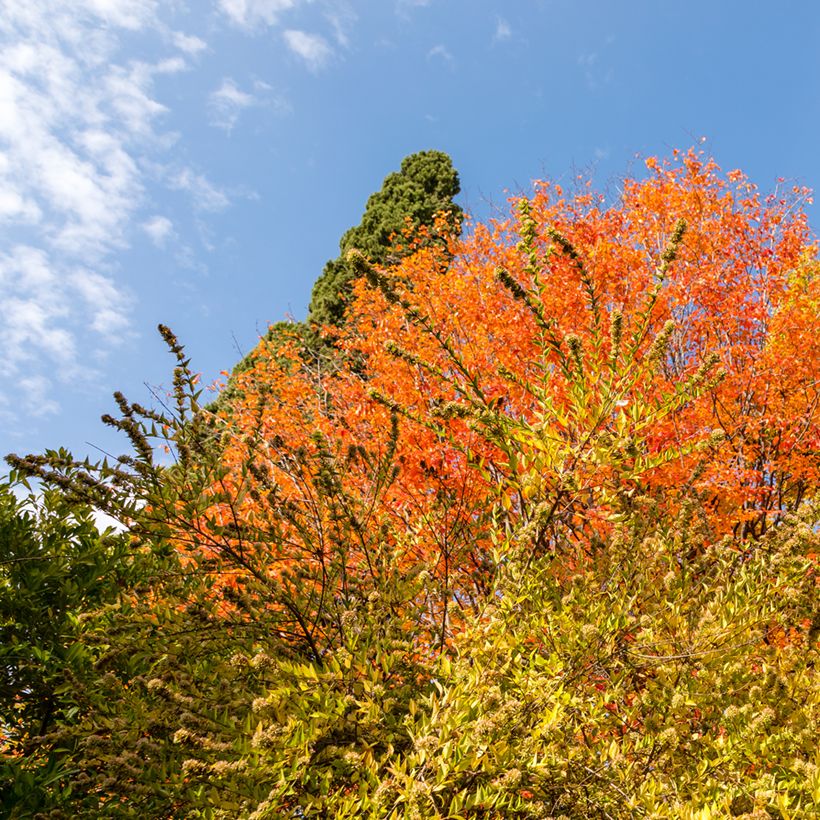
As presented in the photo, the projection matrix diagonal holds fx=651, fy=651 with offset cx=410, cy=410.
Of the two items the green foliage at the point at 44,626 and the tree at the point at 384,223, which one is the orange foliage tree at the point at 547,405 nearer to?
the green foliage at the point at 44,626

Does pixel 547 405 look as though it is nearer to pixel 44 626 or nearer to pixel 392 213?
pixel 44 626

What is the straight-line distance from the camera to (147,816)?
345 centimetres

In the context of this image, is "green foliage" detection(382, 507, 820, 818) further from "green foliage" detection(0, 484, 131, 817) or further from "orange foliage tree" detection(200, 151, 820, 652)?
"green foliage" detection(0, 484, 131, 817)

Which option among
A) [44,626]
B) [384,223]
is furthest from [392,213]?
[44,626]

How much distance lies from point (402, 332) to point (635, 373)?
9887 millimetres

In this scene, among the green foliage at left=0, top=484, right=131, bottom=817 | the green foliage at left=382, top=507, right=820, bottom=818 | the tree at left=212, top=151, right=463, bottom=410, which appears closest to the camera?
the green foliage at left=382, top=507, right=820, bottom=818

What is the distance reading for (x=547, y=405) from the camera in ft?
12.6

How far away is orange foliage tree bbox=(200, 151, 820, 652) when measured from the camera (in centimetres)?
394

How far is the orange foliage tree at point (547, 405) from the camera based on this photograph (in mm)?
3941

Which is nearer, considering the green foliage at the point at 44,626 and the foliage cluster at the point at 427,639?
the foliage cluster at the point at 427,639

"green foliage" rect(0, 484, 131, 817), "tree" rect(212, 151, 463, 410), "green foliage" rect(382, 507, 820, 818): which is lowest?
"green foliage" rect(382, 507, 820, 818)

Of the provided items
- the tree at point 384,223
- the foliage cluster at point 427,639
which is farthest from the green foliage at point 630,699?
the tree at point 384,223

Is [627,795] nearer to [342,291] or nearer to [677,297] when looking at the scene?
[677,297]

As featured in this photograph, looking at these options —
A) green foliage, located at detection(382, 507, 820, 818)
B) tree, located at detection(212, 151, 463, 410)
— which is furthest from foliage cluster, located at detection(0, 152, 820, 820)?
tree, located at detection(212, 151, 463, 410)
